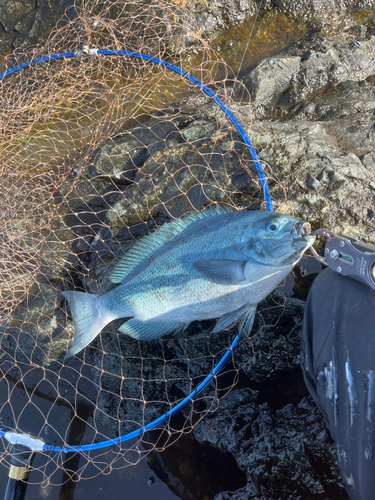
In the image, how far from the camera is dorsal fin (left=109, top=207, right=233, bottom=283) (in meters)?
3.08

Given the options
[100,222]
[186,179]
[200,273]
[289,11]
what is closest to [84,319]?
[200,273]

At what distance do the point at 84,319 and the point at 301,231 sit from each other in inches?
82.1

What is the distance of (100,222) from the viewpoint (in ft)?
13.3

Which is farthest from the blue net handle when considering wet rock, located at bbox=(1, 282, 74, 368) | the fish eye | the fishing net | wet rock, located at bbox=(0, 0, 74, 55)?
wet rock, located at bbox=(0, 0, 74, 55)

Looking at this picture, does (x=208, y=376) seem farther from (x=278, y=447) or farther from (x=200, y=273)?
(x=278, y=447)

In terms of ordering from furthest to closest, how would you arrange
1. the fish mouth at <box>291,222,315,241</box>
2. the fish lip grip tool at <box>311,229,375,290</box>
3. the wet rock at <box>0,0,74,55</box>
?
the wet rock at <box>0,0,74,55</box> → the fish mouth at <box>291,222,315,241</box> → the fish lip grip tool at <box>311,229,375,290</box>

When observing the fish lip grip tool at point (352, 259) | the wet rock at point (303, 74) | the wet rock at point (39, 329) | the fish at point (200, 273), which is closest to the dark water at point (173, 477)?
the wet rock at point (39, 329)

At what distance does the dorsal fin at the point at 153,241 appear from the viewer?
3.08m

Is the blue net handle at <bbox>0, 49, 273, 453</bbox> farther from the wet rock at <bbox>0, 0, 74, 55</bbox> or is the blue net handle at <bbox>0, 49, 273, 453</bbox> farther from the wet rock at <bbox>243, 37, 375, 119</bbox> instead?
the wet rock at <bbox>0, 0, 74, 55</bbox>

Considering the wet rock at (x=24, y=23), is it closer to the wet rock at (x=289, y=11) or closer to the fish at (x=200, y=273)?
the wet rock at (x=289, y=11)

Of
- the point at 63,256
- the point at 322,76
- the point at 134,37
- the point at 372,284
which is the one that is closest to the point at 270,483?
the point at 372,284

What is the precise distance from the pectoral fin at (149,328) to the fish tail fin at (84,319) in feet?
0.80

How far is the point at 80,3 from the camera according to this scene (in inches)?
191

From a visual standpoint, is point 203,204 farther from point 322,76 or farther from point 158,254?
point 322,76
